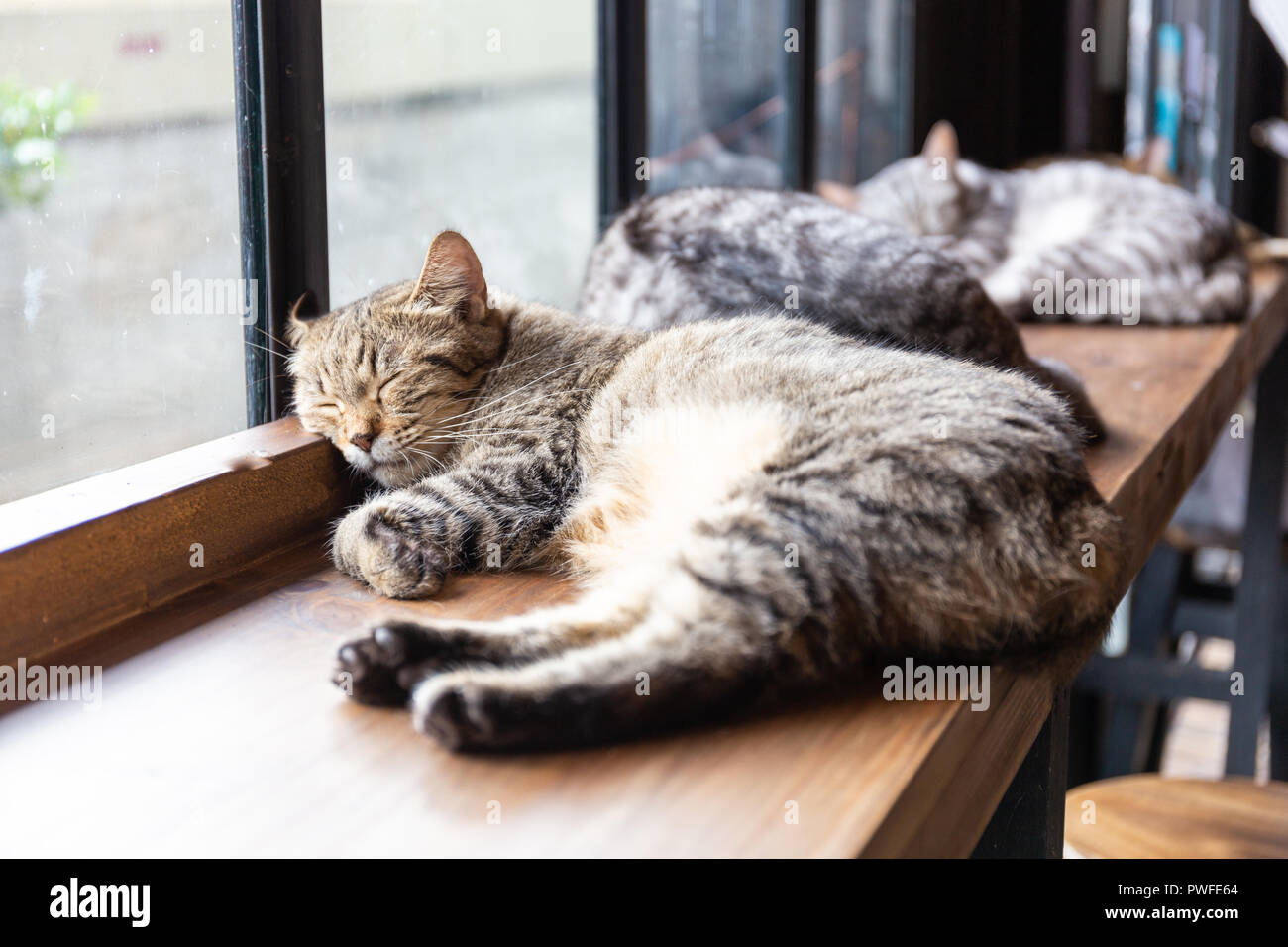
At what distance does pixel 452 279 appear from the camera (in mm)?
1580

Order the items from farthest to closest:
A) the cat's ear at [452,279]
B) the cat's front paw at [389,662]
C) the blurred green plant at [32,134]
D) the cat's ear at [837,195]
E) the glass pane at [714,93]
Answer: the cat's ear at [837,195]
the glass pane at [714,93]
the cat's ear at [452,279]
the blurred green plant at [32,134]
the cat's front paw at [389,662]

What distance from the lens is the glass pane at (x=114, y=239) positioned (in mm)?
1293

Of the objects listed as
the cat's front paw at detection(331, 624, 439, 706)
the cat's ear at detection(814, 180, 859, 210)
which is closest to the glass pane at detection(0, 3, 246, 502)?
the cat's front paw at detection(331, 624, 439, 706)

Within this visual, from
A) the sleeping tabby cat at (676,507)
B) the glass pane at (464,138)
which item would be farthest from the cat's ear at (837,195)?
the sleeping tabby cat at (676,507)

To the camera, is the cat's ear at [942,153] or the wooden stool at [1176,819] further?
the cat's ear at [942,153]

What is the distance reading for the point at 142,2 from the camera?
1.43 m

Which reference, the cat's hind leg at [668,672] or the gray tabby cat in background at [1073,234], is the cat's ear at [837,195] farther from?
the cat's hind leg at [668,672]

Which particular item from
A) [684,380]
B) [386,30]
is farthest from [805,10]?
[684,380]

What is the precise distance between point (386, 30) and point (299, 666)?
116 cm

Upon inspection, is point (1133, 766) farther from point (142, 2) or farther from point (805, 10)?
A: point (142, 2)

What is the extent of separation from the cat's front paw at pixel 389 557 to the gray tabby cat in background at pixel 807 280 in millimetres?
650

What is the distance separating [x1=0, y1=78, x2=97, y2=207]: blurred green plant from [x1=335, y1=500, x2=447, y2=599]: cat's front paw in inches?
20.9

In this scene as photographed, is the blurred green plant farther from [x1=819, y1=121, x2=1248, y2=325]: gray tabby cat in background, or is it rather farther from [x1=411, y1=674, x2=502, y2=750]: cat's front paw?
[x1=819, y1=121, x2=1248, y2=325]: gray tabby cat in background
